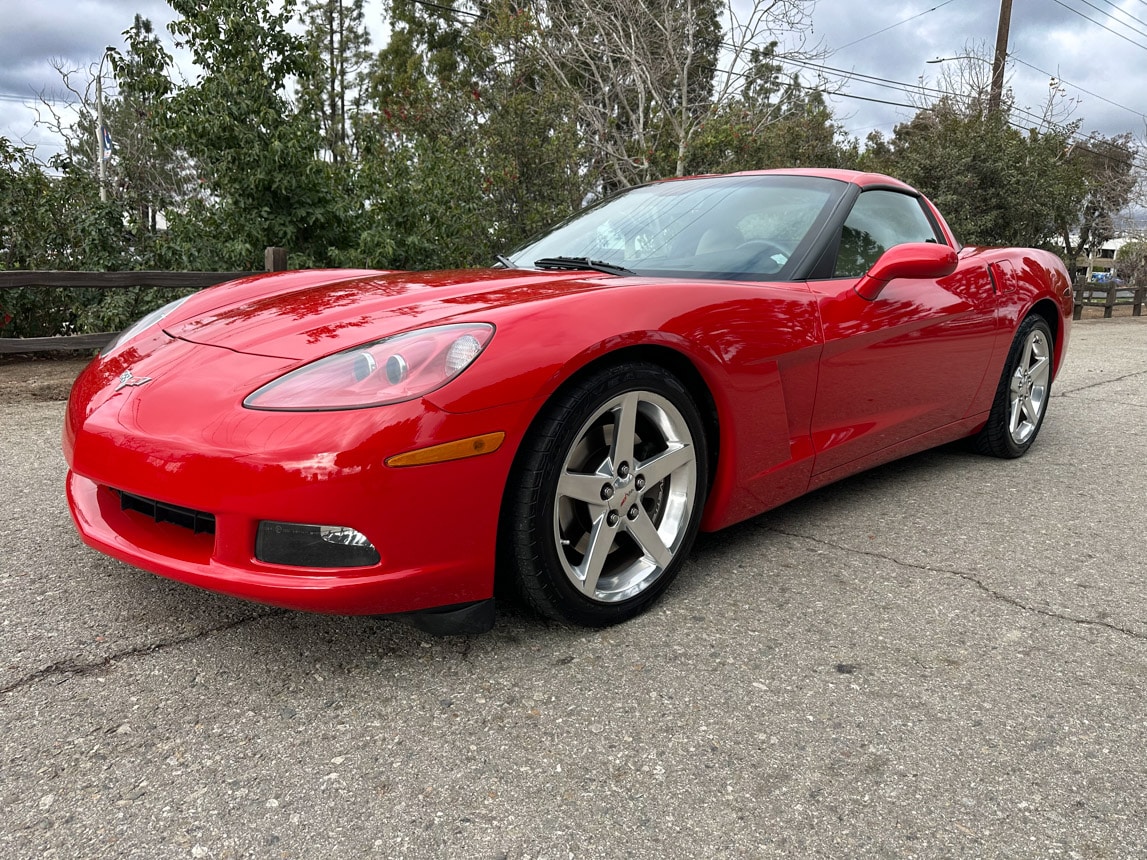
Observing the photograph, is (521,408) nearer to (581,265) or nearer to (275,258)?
(581,265)

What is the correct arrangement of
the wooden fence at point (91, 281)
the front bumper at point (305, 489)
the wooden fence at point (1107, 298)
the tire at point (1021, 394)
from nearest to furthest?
1. the front bumper at point (305, 489)
2. the tire at point (1021, 394)
3. the wooden fence at point (91, 281)
4. the wooden fence at point (1107, 298)

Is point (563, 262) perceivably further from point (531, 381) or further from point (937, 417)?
point (937, 417)

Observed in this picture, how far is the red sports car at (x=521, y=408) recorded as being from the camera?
181 centimetres

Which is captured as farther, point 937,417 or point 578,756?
point 937,417

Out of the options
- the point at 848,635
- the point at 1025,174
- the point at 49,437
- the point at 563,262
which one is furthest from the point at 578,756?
the point at 1025,174

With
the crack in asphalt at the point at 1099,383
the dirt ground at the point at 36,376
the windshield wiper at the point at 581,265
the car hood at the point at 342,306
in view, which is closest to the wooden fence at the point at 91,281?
the dirt ground at the point at 36,376

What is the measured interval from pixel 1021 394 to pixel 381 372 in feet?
11.0

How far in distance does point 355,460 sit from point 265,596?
0.35 m

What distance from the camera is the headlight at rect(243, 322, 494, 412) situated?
182 cm

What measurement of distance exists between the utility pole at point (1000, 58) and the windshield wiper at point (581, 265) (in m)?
19.9

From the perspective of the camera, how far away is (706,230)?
2977mm

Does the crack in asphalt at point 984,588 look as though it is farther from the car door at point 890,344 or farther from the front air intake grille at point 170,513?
the front air intake grille at point 170,513

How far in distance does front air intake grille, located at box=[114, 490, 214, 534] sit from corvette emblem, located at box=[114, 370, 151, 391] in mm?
268

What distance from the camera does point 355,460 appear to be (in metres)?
1.76
